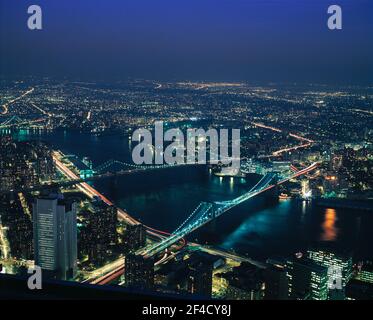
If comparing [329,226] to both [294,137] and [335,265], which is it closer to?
[335,265]

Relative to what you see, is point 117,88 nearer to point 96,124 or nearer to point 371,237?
point 96,124

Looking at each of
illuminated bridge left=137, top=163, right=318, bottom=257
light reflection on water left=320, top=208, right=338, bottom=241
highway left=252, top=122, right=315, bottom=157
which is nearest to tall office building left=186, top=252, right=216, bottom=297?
illuminated bridge left=137, top=163, right=318, bottom=257

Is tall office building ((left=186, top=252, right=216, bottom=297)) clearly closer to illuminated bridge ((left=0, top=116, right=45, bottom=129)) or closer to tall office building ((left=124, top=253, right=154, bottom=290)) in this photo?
tall office building ((left=124, top=253, right=154, bottom=290))

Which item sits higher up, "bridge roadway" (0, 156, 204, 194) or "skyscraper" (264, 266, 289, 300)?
"bridge roadway" (0, 156, 204, 194)

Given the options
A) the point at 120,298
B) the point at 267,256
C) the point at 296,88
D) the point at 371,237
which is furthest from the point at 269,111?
the point at 120,298

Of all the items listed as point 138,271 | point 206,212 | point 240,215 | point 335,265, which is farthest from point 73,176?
point 335,265

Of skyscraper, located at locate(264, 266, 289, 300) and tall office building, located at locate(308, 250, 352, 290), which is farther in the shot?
tall office building, located at locate(308, 250, 352, 290)
